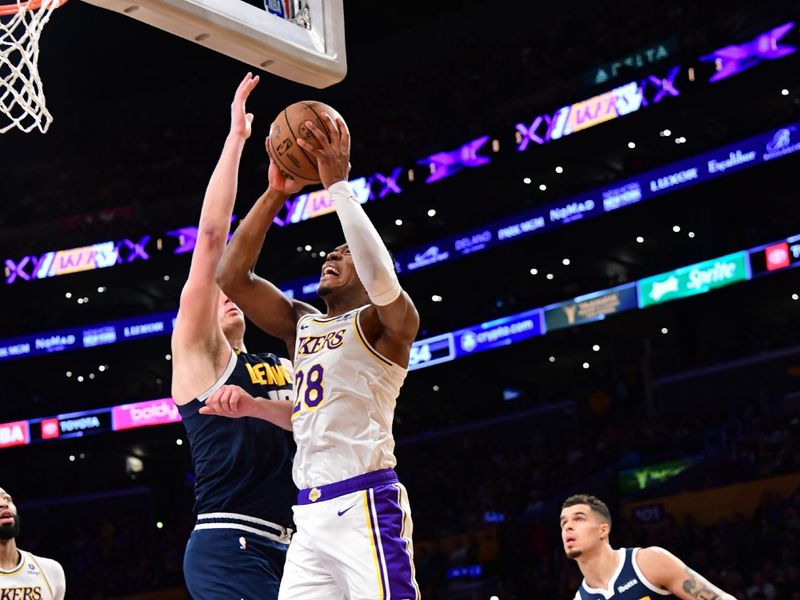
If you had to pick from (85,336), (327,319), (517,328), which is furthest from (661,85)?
(327,319)

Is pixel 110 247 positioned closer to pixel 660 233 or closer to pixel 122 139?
pixel 122 139

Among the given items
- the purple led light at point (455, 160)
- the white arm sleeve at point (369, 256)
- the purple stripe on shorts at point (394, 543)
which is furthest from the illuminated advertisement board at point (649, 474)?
the white arm sleeve at point (369, 256)

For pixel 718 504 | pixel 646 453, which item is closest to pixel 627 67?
pixel 646 453

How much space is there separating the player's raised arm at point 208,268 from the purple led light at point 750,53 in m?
20.2

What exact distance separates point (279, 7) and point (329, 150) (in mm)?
968

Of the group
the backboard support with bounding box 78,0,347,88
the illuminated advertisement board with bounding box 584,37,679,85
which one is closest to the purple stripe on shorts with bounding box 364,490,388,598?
the backboard support with bounding box 78,0,347,88

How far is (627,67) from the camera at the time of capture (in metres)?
25.5

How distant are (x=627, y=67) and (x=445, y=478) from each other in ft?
32.8

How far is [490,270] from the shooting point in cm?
2906

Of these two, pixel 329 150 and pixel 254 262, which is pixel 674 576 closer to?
pixel 254 262

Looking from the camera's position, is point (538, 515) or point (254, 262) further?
point (538, 515)

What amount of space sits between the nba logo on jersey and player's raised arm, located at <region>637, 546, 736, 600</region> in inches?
132

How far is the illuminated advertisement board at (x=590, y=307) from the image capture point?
2445 centimetres

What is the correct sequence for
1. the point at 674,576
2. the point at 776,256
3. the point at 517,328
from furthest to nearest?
the point at 517,328 → the point at 776,256 → the point at 674,576
